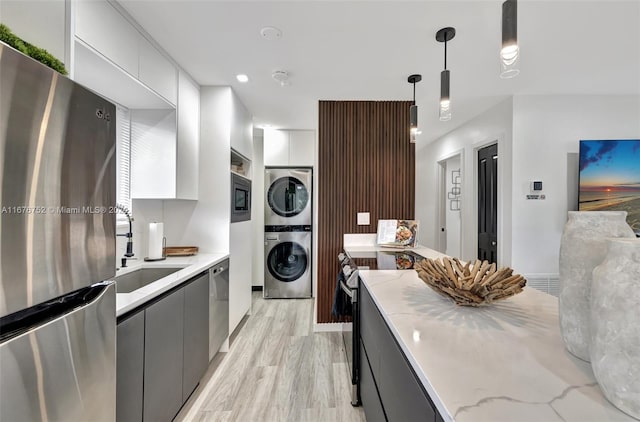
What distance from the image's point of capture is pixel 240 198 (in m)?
2.94

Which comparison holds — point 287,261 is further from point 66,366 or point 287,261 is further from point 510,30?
point 510,30

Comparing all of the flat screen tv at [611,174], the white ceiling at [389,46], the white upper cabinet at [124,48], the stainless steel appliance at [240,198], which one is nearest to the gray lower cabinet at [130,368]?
the white upper cabinet at [124,48]

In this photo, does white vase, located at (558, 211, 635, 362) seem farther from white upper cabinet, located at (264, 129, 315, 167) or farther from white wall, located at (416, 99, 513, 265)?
white upper cabinet, located at (264, 129, 315, 167)

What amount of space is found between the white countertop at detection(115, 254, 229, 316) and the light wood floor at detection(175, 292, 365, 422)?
88 centimetres

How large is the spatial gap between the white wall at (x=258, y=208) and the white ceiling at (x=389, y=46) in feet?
4.47

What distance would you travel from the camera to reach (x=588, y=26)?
5.87 feet

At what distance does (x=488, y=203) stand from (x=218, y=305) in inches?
132

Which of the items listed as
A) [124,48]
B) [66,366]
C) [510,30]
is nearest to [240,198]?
[124,48]

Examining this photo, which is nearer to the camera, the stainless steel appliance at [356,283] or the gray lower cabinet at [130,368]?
the gray lower cabinet at [130,368]

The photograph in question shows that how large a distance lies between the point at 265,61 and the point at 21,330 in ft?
7.00

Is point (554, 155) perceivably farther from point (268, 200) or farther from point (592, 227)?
point (268, 200)

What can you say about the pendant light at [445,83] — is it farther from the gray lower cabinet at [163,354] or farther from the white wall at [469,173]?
the gray lower cabinet at [163,354]

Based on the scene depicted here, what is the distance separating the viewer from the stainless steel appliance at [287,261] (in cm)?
394

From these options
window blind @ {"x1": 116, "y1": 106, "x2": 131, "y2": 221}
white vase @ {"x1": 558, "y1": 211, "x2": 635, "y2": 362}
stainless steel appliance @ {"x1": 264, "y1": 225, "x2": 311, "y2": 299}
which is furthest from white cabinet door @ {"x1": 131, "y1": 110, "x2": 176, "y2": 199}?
white vase @ {"x1": 558, "y1": 211, "x2": 635, "y2": 362}
